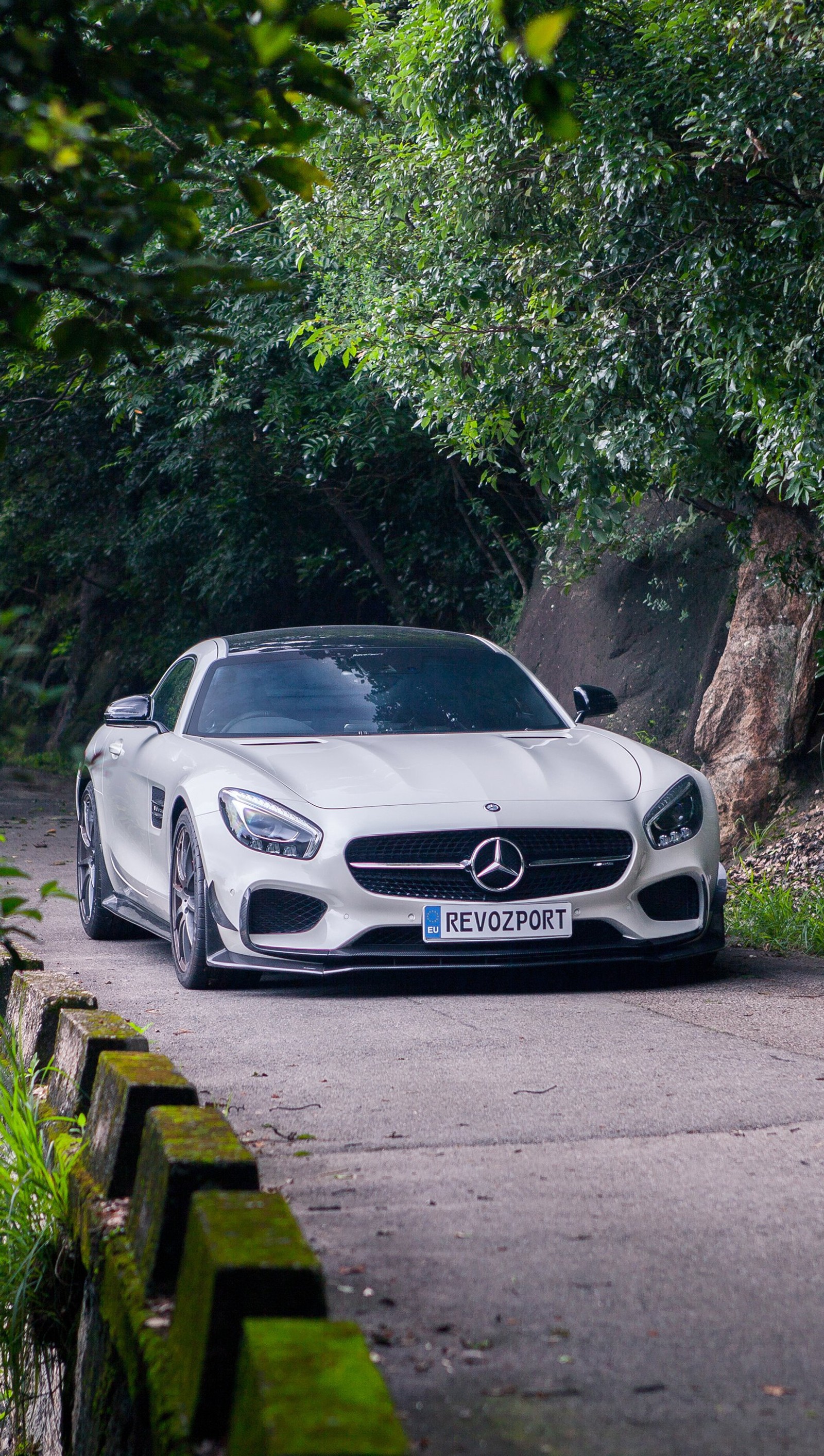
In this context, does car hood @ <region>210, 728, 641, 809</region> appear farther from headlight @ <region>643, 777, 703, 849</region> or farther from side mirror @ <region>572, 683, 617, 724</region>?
side mirror @ <region>572, 683, 617, 724</region>

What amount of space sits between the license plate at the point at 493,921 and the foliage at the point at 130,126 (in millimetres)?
3585

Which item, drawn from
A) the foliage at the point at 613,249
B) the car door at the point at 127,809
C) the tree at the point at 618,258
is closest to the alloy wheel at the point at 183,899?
the car door at the point at 127,809

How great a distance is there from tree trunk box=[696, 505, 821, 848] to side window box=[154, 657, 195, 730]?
4.21m

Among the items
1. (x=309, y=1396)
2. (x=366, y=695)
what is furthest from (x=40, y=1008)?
(x=366, y=695)

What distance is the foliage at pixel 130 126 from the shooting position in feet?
7.56

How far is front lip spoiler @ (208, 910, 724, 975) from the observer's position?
5.96m

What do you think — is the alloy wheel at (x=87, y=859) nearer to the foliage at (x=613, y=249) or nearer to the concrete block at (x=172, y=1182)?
the foliage at (x=613, y=249)

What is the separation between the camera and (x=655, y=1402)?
7.30 ft

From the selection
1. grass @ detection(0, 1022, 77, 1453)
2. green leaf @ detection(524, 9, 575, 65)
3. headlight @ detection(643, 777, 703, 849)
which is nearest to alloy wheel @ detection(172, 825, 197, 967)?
Result: headlight @ detection(643, 777, 703, 849)

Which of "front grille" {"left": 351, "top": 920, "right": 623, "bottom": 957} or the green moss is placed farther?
"front grille" {"left": 351, "top": 920, "right": 623, "bottom": 957}

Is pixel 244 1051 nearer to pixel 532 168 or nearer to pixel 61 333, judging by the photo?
pixel 61 333

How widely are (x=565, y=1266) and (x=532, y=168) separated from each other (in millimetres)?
7510

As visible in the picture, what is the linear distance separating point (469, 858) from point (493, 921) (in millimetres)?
266

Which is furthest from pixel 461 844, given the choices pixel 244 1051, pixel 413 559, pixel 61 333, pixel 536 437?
pixel 413 559
